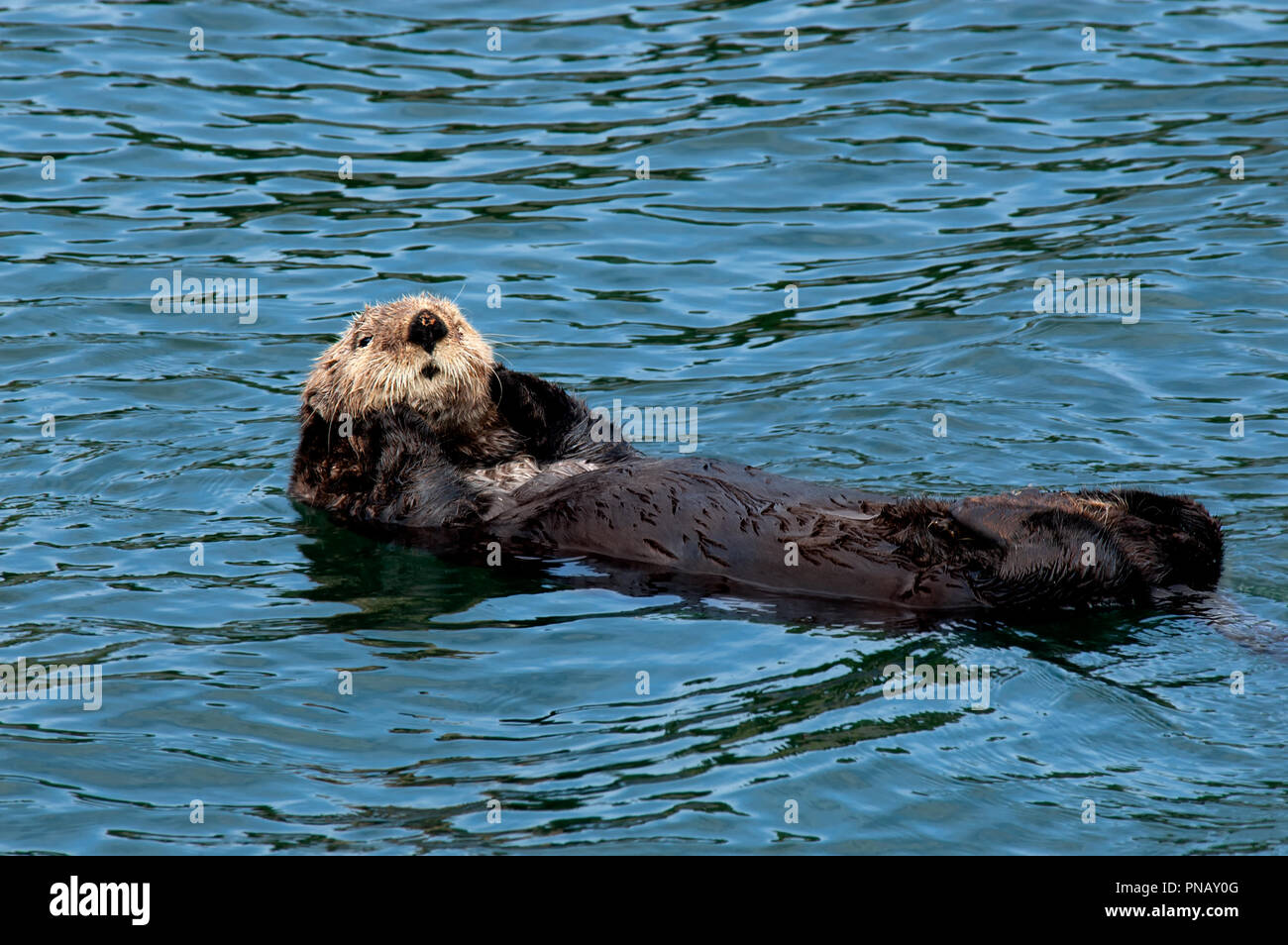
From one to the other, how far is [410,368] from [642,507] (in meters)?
1.19

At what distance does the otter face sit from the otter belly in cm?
99

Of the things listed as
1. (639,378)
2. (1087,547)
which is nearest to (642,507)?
(1087,547)

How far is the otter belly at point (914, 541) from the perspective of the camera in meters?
5.37

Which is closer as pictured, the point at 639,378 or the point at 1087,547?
the point at 1087,547

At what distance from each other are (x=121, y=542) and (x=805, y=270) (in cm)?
460

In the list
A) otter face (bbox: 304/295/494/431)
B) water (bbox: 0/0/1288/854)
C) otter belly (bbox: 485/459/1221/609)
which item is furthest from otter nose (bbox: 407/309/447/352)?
otter belly (bbox: 485/459/1221/609)

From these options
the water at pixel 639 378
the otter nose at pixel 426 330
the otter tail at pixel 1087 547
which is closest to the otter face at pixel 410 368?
the otter nose at pixel 426 330

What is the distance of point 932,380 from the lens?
26.0 feet

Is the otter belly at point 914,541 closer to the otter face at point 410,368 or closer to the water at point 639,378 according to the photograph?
the water at point 639,378

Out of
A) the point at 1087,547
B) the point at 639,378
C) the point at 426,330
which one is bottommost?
the point at 1087,547

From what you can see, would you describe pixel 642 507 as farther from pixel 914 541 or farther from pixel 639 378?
pixel 639 378

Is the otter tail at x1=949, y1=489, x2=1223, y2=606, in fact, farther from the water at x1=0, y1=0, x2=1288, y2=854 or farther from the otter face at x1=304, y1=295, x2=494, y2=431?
the otter face at x1=304, y1=295, x2=494, y2=431

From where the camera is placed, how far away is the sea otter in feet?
17.7

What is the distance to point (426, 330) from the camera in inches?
247
